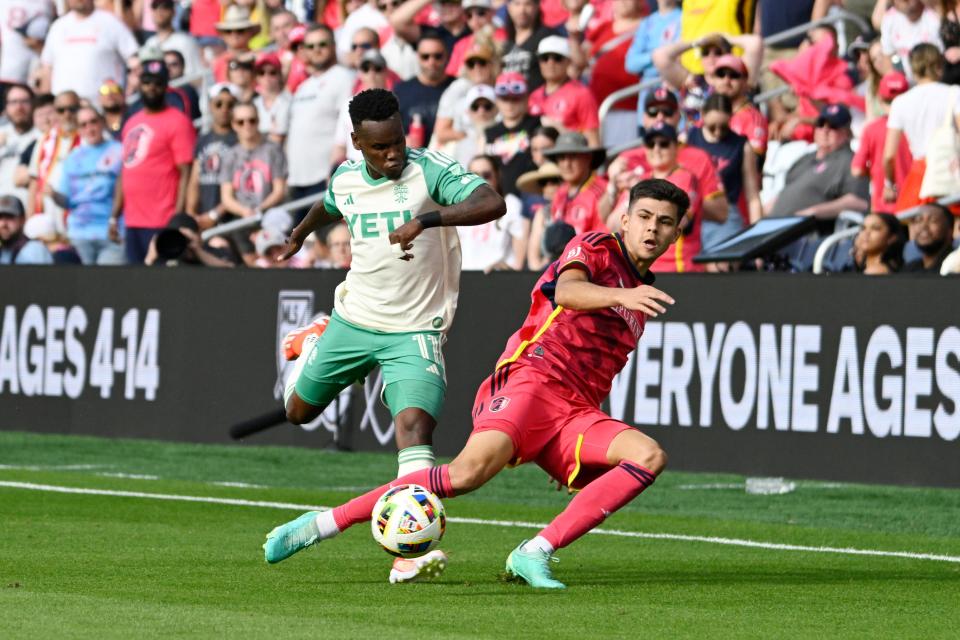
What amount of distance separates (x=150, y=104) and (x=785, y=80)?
20.3 ft

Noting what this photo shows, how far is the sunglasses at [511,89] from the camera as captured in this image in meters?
16.5

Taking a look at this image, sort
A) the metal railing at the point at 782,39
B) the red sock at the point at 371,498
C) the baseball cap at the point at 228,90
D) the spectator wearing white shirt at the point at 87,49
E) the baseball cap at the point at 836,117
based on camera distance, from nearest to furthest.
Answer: the red sock at the point at 371,498 < the baseball cap at the point at 836,117 < the metal railing at the point at 782,39 < the baseball cap at the point at 228,90 < the spectator wearing white shirt at the point at 87,49

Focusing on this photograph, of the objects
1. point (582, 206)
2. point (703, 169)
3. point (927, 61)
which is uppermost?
point (927, 61)

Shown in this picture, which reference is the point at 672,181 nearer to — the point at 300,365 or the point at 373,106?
the point at 300,365

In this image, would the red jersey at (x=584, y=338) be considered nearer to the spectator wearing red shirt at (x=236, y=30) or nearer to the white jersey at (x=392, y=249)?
the white jersey at (x=392, y=249)

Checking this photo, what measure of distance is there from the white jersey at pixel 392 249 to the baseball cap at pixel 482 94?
813cm

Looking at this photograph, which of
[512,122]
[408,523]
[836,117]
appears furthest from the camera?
[512,122]

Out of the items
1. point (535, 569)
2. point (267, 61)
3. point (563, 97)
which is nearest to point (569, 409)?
point (535, 569)

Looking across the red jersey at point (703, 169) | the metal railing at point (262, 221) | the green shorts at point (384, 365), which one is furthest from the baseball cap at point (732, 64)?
the green shorts at point (384, 365)

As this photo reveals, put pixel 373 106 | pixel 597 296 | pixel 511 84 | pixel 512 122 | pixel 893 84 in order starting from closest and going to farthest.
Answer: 1. pixel 597 296
2. pixel 373 106
3. pixel 893 84
4. pixel 511 84
5. pixel 512 122

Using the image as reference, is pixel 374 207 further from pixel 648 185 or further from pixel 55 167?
pixel 55 167

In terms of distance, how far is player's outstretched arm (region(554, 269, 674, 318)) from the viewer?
7156 mm

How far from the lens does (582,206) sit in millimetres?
15195

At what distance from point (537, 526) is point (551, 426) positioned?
303 cm
